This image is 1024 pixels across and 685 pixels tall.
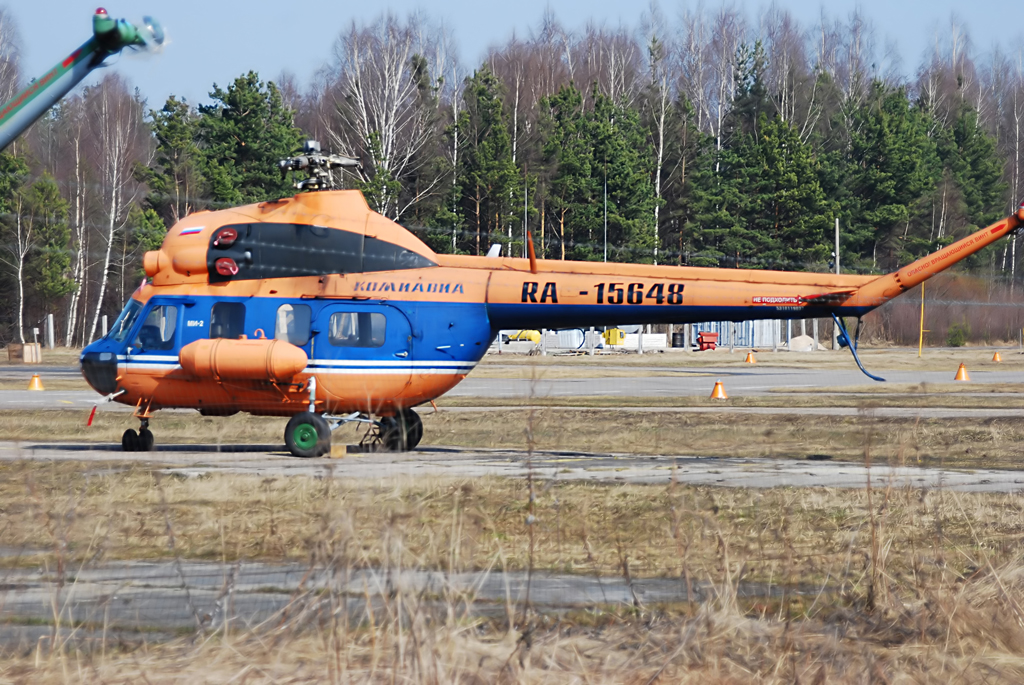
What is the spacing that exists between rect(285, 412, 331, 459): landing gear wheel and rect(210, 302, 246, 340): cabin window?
1.51m

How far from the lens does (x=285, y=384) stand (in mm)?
14922

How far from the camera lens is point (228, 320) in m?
15.1

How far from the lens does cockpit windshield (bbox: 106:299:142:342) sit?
1562 centimetres

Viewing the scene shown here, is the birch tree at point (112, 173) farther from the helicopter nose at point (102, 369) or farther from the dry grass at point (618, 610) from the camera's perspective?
the dry grass at point (618, 610)

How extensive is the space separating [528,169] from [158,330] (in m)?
55.8

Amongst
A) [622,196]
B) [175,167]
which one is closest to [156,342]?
[175,167]

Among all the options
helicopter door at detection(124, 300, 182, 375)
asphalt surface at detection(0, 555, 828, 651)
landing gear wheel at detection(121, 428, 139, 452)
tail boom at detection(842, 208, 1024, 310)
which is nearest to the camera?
asphalt surface at detection(0, 555, 828, 651)

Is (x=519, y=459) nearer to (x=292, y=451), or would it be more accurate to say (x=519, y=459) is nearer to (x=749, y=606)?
(x=292, y=451)

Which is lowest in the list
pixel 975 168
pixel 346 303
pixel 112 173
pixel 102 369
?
pixel 102 369

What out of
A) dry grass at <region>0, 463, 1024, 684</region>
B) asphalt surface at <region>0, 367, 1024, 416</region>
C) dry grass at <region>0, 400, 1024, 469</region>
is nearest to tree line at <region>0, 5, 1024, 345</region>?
asphalt surface at <region>0, 367, 1024, 416</region>

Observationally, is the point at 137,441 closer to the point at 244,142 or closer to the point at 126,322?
the point at 126,322

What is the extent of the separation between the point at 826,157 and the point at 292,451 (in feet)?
218

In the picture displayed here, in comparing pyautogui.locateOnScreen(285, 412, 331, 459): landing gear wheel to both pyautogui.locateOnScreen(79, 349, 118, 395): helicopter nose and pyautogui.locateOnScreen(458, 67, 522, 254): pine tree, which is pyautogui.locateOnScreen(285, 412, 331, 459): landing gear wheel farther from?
pyautogui.locateOnScreen(458, 67, 522, 254): pine tree

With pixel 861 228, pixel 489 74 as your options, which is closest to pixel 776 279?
pixel 489 74
